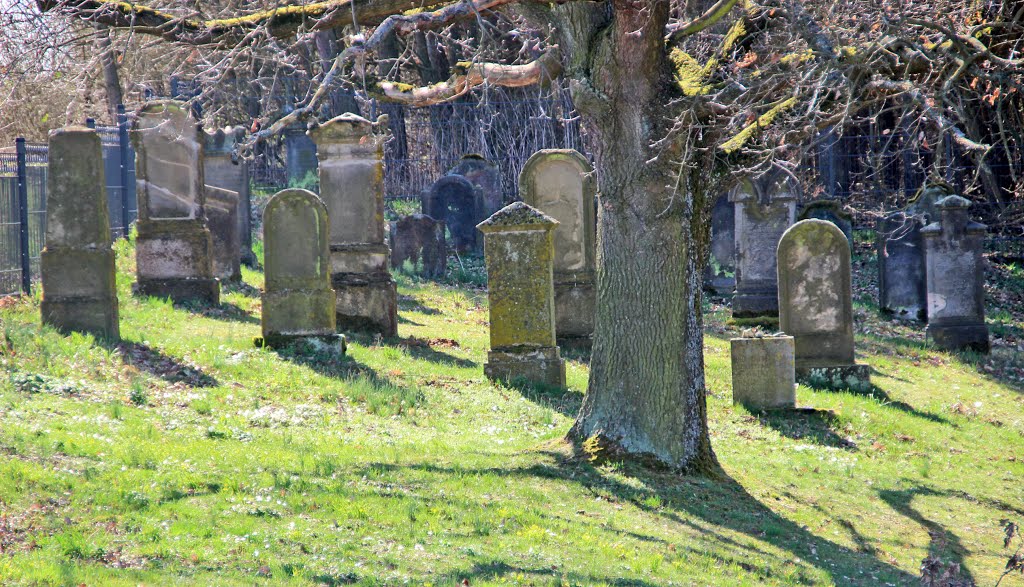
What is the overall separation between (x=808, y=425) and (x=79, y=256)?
8073mm

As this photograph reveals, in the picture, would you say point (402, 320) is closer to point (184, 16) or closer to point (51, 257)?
point (51, 257)

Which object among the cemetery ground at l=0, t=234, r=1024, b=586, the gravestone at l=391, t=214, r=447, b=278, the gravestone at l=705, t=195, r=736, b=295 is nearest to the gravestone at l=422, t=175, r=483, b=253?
the gravestone at l=391, t=214, r=447, b=278

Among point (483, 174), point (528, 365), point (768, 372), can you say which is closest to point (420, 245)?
point (483, 174)

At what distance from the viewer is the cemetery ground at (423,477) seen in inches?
231

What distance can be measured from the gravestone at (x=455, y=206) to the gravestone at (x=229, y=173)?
4.88m

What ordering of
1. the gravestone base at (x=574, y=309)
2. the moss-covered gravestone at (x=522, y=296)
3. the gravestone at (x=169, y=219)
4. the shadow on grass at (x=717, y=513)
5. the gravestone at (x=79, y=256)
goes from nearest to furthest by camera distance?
the shadow on grass at (x=717, y=513) → the gravestone at (x=79, y=256) → the moss-covered gravestone at (x=522, y=296) → the gravestone base at (x=574, y=309) → the gravestone at (x=169, y=219)

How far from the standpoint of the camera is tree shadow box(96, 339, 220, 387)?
10.3 m

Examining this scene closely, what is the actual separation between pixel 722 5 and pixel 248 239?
44.2 ft

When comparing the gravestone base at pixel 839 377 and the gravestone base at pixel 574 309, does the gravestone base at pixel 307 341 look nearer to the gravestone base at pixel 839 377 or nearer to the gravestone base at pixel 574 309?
the gravestone base at pixel 574 309

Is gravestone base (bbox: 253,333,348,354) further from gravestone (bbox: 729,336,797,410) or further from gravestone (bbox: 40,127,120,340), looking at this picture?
gravestone (bbox: 729,336,797,410)

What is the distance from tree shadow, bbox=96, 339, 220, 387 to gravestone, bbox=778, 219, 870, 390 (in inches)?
275

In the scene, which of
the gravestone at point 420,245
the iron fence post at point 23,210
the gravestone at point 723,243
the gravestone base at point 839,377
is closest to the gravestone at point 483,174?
the gravestone at point 420,245

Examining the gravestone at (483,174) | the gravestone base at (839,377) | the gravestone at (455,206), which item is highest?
the gravestone at (483,174)

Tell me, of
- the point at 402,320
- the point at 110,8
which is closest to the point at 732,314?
the point at 402,320
